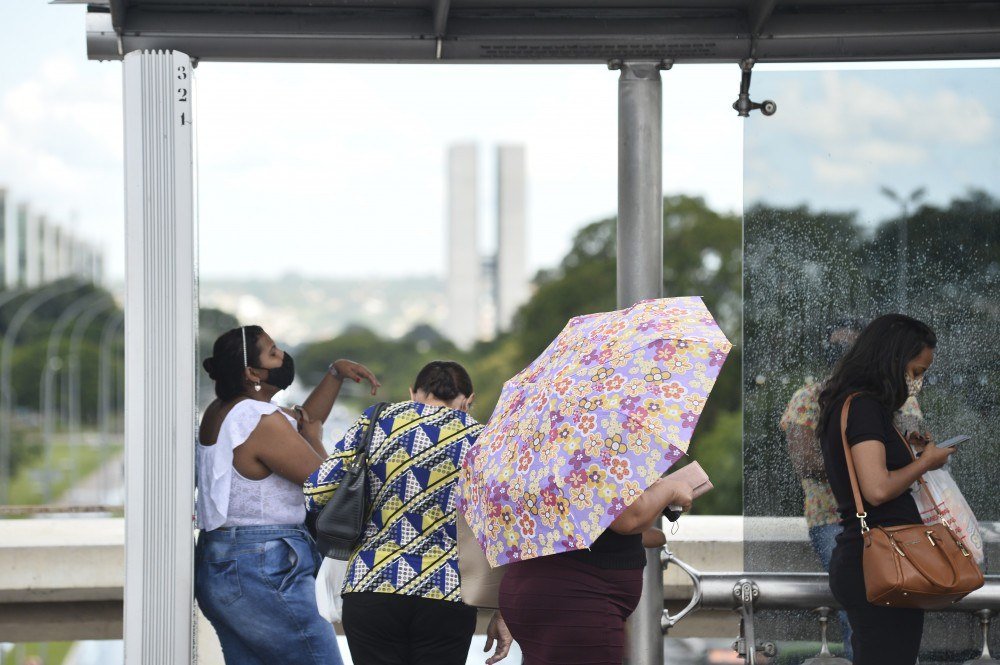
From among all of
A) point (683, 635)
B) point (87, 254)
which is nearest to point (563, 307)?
point (683, 635)

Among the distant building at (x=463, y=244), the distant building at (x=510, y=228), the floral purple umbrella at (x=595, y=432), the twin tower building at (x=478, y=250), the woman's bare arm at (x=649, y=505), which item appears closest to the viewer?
the floral purple umbrella at (x=595, y=432)

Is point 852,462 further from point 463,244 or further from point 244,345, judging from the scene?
point 463,244

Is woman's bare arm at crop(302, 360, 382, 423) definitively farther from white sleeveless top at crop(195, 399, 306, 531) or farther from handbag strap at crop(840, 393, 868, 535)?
handbag strap at crop(840, 393, 868, 535)

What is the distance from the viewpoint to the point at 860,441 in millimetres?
4344

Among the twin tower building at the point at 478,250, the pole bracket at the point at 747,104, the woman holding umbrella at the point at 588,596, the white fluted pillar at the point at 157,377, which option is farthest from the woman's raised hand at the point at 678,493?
the twin tower building at the point at 478,250

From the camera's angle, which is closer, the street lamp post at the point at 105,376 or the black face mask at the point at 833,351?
the black face mask at the point at 833,351

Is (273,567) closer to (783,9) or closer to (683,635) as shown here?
(683,635)

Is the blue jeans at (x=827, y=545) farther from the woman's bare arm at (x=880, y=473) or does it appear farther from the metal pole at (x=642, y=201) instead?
the woman's bare arm at (x=880, y=473)

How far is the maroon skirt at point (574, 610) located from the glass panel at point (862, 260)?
6.00 feet

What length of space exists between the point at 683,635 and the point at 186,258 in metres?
3.19

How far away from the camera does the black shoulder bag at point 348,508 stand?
13.9 ft

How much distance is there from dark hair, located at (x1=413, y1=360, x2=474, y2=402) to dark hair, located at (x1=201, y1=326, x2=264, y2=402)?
28.4 inches

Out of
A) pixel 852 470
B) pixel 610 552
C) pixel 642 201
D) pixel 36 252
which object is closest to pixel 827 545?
pixel 852 470

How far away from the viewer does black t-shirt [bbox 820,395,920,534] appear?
4363 mm
